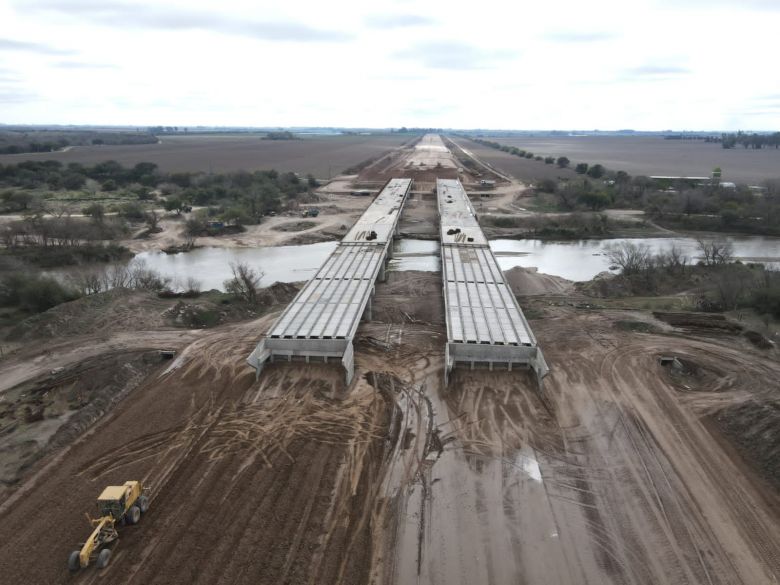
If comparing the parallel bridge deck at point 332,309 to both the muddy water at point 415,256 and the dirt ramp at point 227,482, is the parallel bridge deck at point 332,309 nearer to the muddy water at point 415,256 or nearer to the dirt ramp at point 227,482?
the dirt ramp at point 227,482

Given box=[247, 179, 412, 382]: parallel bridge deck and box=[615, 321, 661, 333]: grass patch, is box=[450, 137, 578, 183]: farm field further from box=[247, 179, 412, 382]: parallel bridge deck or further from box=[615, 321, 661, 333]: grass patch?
box=[615, 321, 661, 333]: grass patch

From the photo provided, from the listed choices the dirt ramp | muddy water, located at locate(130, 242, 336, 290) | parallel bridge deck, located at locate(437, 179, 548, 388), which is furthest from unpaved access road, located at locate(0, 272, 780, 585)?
muddy water, located at locate(130, 242, 336, 290)

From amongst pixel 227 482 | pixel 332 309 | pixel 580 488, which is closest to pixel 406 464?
pixel 580 488

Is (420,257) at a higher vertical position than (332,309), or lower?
lower

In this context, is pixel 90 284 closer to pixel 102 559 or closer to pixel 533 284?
pixel 102 559

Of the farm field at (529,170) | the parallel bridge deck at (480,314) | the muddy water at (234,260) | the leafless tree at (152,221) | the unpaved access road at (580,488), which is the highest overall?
the farm field at (529,170)

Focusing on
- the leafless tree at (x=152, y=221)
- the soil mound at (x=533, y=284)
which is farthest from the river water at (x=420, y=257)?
the leafless tree at (x=152, y=221)
